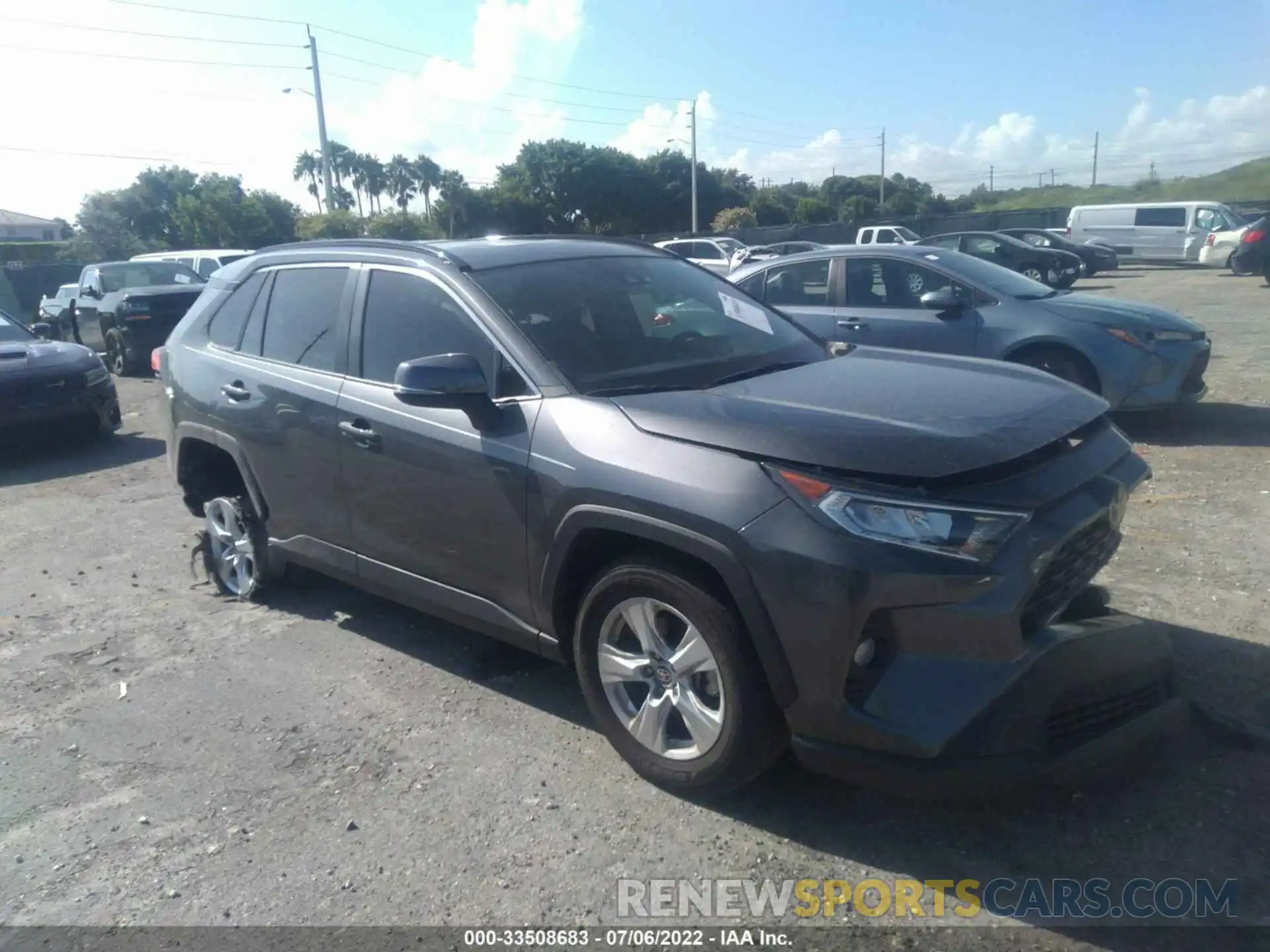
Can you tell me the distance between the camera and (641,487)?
10.8 feet

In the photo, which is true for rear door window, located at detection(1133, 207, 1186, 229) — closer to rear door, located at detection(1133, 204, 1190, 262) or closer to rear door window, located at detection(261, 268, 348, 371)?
rear door, located at detection(1133, 204, 1190, 262)

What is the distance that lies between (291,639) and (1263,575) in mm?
4789

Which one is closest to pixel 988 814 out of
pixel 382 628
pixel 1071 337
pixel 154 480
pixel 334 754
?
pixel 334 754

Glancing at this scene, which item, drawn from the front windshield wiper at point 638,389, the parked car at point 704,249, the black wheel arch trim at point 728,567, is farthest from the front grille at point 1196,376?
the parked car at point 704,249

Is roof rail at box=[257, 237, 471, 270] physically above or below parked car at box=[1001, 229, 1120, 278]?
above

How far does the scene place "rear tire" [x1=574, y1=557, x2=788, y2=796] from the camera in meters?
3.16

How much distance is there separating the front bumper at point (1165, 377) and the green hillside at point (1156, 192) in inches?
2536

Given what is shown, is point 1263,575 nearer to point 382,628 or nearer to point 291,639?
point 382,628

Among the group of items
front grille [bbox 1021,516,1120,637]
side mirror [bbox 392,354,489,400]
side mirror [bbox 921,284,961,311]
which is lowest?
front grille [bbox 1021,516,1120,637]

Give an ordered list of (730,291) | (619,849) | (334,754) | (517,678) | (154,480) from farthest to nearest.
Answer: (154,480)
(730,291)
(517,678)
(334,754)
(619,849)

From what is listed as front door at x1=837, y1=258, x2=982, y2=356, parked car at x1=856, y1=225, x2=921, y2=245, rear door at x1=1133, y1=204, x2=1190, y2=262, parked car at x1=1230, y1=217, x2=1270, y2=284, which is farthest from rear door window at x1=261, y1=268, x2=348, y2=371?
rear door at x1=1133, y1=204, x2=1190, y2=262

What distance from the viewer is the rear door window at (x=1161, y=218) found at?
29.8m

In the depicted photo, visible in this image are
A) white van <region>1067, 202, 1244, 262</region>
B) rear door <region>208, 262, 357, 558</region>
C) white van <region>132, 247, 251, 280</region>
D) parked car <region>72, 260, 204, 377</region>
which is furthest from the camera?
white van <region>1067, 202, 1244, 262</region>

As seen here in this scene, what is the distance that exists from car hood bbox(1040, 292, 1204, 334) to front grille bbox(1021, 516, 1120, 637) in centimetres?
519
